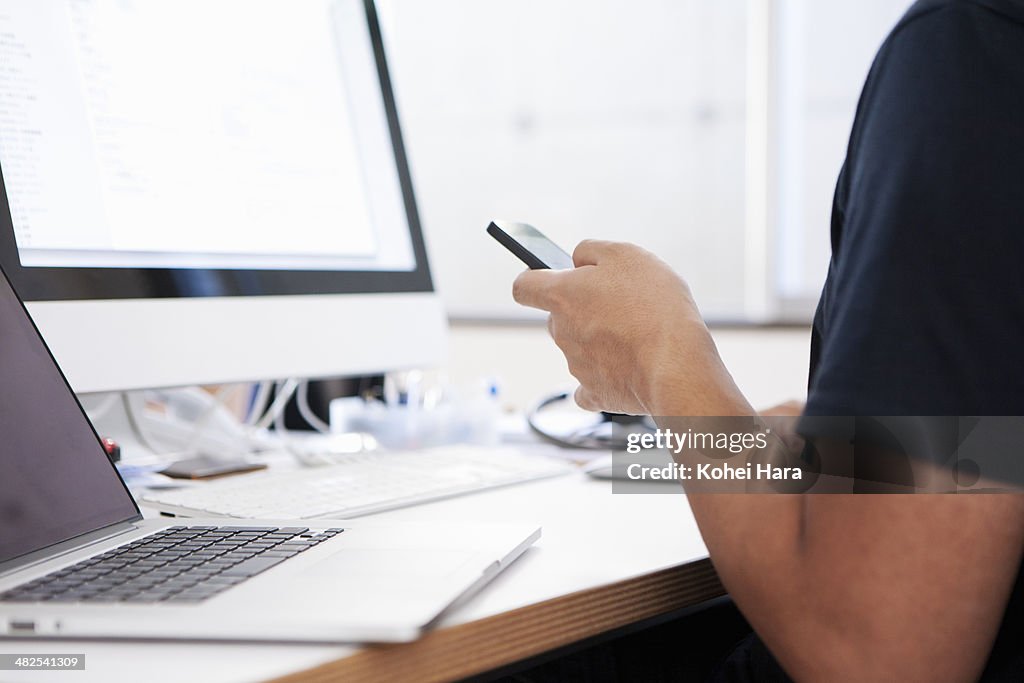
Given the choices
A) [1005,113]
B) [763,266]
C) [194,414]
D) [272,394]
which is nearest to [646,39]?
[763,266]

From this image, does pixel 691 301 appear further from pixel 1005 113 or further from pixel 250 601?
pixel 250 601

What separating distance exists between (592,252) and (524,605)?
262 mm

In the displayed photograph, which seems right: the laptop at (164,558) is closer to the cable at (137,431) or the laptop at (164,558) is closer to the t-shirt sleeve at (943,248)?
the t-shirt sleeve at (943,248)

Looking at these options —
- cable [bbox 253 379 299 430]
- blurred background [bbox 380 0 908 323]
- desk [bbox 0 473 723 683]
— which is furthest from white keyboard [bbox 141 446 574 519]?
blurred background [bbox 380 0 908 323]

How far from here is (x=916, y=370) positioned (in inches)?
18.3

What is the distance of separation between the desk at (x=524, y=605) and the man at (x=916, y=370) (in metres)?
0.06

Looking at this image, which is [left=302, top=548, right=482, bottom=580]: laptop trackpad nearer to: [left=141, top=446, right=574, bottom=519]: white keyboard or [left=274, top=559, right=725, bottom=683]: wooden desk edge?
[left=274, top=559, right=725, bottom=683]: wooden desk edge

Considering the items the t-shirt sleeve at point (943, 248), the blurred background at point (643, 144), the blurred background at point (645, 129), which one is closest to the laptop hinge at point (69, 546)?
the t-shirt sleeve at point (943, 248)

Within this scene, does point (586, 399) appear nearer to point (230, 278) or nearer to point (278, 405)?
point (230, 278)

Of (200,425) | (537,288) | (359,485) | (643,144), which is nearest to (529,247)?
(537,288)

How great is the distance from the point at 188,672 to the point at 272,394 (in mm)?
1043

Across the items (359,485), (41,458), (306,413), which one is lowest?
(306,413)

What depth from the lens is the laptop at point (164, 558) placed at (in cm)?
42

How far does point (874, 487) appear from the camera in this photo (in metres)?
0.49
